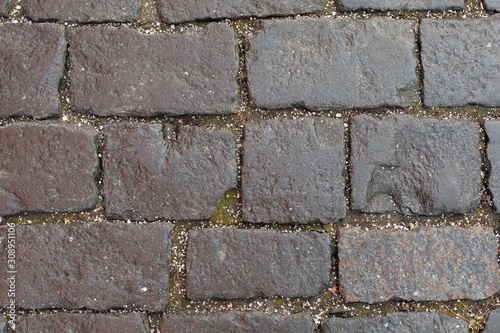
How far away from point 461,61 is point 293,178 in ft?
3.33

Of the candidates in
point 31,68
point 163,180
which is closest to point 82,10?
point 31,68

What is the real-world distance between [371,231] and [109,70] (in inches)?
57.5

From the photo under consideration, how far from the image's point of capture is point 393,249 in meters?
1.94

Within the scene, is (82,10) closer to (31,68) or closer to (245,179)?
(31,68)

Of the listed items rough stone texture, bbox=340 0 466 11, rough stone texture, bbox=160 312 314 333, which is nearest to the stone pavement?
rough stone texture, bbox=160 312 314 333

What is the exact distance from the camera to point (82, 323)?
1896 millimetres

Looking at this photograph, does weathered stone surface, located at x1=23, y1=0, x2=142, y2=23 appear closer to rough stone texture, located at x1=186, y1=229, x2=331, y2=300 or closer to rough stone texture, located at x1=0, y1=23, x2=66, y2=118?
rough stone texture, located at x1=0, y1=23, x2=66, y2=118

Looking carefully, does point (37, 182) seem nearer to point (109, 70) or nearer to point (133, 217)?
point (133, 217)

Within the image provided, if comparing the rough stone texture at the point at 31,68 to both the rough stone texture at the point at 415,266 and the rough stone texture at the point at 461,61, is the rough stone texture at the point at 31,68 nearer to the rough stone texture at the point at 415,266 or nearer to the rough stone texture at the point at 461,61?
the rough stone texture at the point at 415,266

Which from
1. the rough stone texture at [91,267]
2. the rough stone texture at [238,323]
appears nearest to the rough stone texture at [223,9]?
the rough stone texture at [91,267]

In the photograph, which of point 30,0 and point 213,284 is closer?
point 213,284

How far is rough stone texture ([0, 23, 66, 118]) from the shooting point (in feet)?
6.47

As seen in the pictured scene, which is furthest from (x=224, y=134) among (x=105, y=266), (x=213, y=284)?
(x=105, y=266)

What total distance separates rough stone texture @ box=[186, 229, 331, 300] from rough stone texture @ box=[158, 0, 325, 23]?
1.06 m
